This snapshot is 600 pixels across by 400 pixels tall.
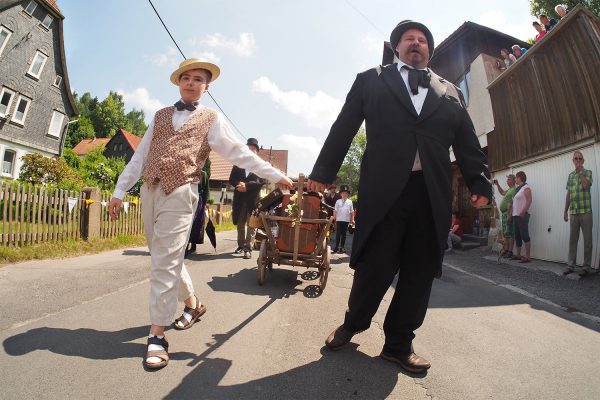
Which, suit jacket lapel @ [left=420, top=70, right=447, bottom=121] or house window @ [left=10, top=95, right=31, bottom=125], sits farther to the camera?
house window @ [left=10, top=95, right=31, bottom=125]

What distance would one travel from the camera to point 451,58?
723 inches

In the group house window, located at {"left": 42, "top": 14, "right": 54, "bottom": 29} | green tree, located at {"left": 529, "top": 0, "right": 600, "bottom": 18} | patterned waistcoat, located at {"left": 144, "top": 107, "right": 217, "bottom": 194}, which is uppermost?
house window, located at {"left": 42, "top": 14, "right": 54, "bottom": 29}

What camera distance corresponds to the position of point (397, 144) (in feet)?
8.30

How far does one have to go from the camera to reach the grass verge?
19.9 feet

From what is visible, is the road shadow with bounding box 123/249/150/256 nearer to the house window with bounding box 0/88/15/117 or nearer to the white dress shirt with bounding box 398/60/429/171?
the white dress shirt with bounding box 398/60/429/171

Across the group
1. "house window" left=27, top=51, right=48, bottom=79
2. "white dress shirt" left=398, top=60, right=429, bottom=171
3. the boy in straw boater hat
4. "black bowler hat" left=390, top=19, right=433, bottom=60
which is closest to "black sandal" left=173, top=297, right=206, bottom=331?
the boy in straw boater hat

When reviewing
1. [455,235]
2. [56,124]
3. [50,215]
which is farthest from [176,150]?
[56,124]

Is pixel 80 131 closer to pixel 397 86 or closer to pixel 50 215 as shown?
pixel 50 215

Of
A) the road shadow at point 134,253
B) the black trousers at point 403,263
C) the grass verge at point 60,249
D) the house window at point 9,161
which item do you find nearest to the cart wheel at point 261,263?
the black trousers at point 403,263

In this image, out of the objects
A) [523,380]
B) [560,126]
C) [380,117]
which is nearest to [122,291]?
[380,117]

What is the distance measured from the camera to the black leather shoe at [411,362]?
2555 mm

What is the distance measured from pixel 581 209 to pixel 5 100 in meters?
28.3

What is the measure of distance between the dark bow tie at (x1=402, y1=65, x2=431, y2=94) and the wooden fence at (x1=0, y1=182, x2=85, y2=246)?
7336 millimetres

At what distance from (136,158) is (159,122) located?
0.36 m
